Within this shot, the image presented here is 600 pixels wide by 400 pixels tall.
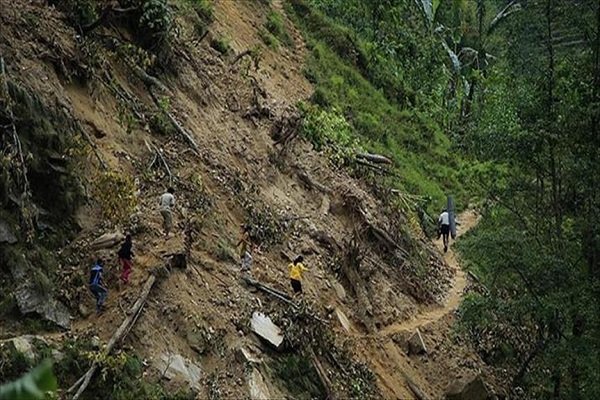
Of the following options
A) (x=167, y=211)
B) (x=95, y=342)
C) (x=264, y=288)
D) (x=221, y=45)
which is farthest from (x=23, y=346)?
(x=221, y=45)

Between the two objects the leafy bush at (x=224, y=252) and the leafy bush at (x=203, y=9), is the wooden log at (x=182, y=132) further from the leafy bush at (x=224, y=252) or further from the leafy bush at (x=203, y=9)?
the leafy bush at (x=203, y=9)

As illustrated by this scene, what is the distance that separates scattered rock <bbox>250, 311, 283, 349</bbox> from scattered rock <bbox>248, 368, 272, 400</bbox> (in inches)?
26.6

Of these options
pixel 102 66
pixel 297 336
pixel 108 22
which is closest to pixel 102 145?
pixel 102 66

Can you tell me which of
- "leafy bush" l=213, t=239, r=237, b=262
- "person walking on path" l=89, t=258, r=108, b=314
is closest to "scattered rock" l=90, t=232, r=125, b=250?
"person walking on path" l=89, t=258, r=108, b=314

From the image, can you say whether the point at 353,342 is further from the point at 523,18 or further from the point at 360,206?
the point at 523,18

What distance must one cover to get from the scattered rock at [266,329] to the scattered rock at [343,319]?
2.42 meters

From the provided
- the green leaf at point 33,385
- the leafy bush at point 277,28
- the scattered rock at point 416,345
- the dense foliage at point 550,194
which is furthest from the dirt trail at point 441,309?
the green leaf at point 33,385

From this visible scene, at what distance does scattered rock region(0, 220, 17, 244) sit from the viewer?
964 cm

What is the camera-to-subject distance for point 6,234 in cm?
970

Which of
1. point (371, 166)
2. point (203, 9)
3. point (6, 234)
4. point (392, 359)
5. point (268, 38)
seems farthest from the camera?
point (268, 38)

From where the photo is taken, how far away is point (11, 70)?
1119 centimetres

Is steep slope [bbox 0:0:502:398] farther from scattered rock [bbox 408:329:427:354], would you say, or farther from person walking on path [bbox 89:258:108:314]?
scattered rock [bbox 408:329:427:354]

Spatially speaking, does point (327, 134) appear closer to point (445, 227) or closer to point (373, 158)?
point (373, 158)

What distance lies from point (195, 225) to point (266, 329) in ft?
6.41
